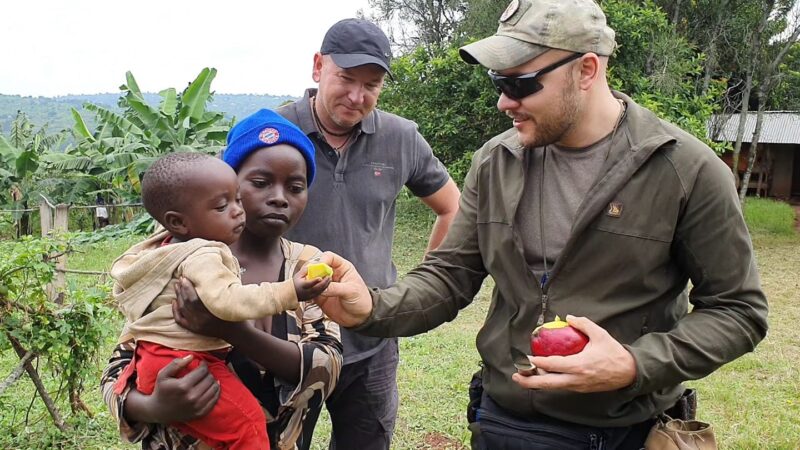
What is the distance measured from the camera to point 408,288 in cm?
252

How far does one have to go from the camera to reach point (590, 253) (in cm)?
215

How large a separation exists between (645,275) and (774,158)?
2102cm

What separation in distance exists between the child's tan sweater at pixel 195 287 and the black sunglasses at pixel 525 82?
87 centimetres

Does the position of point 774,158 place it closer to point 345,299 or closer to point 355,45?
point 355,45

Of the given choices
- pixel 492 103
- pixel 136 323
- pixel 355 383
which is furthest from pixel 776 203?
pixel 136 323

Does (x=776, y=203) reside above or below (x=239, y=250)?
below

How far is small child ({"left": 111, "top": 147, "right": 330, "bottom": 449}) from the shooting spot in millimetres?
1984

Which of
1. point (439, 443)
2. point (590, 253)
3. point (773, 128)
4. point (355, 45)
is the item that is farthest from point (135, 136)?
point (773, 128)

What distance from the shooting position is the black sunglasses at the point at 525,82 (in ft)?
7.12

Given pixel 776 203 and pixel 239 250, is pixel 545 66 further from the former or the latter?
pixel 776 203

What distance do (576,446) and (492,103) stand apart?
35.2 feet

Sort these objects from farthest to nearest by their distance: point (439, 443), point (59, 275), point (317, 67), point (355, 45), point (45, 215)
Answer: point (45, 215)
point (59, 275)
point (439, 443)
point (317, 67)
point (355, 45)

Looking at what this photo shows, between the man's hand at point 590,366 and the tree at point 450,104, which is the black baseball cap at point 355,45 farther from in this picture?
the tree at point 450,104

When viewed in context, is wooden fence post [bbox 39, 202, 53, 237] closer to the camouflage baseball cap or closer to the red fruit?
the camouflage baseball cap
